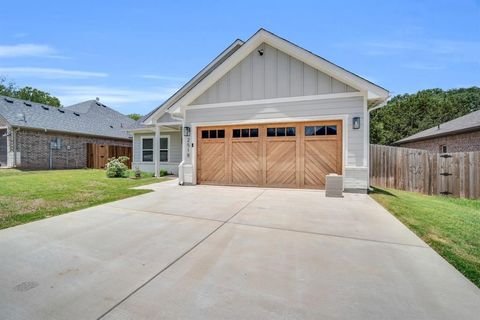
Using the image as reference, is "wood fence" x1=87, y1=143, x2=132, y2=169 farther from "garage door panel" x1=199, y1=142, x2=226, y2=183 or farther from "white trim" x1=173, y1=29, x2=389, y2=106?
"white trim" x1=173, y1=29, x2=389, y2=106

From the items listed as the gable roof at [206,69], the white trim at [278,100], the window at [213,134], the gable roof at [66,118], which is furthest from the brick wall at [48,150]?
the window at [213,134]

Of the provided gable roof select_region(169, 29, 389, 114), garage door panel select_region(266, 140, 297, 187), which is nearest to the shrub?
gable roof select_region(169, 29, 389, 114)

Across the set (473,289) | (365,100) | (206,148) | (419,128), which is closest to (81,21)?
(206,148)

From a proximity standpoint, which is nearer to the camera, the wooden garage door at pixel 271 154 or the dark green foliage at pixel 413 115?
the wooden garage door at pixel 271 154

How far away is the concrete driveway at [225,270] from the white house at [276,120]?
383 centimetres

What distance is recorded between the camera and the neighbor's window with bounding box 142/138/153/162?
53.1ft

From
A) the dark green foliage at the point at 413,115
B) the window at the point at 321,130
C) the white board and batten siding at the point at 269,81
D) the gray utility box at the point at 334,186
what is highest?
the dark green foliage at the point at 413,115

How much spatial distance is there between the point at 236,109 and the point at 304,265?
292 inches

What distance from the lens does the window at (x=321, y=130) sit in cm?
847

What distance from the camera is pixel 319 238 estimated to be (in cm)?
382

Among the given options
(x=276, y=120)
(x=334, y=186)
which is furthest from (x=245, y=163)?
(x=334, y=186)

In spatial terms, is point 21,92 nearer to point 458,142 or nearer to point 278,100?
point 278,100

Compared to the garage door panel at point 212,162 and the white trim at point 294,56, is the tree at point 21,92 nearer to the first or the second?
the white trim at point 294,56

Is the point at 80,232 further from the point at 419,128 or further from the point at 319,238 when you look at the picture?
the point at 419,128
